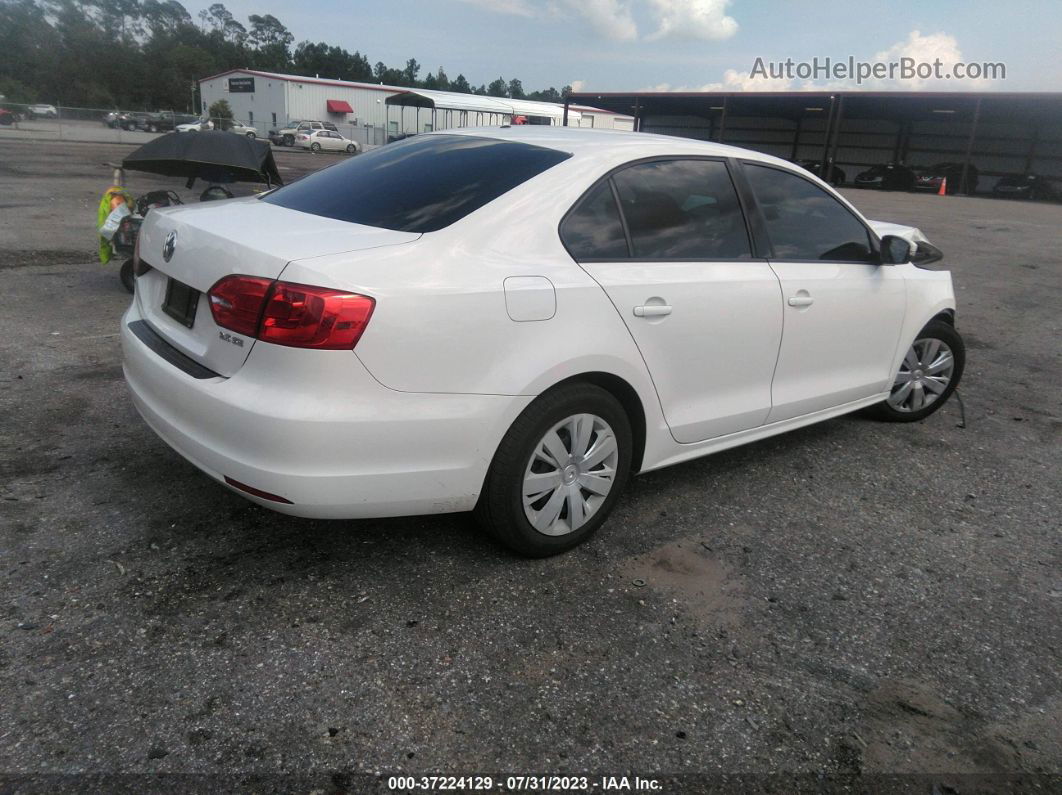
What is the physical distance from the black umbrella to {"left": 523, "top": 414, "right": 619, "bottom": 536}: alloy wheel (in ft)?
19.4

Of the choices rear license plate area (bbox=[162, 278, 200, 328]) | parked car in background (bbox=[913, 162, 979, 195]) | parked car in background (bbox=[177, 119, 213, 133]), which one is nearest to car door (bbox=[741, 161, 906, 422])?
rear license plate area (bbox=[162, 278, 200, 328])

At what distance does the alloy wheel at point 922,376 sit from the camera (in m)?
4.92

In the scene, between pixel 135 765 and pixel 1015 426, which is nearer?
pixel 135 765

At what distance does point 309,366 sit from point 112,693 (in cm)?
111

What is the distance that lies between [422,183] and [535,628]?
5.83 ft

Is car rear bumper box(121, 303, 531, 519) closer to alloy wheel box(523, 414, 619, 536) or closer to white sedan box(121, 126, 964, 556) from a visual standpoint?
white sedan box(121, 126, 964, 556)

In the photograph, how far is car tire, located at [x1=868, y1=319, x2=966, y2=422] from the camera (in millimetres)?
4922

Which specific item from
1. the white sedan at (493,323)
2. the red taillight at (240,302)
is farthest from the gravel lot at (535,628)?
the red taillight at (240,302)

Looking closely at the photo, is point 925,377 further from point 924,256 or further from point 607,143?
point 607,143

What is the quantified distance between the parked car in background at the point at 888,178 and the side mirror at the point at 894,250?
3515 cm

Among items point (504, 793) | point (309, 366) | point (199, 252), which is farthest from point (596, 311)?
point (504, 793)

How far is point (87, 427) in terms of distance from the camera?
422cm

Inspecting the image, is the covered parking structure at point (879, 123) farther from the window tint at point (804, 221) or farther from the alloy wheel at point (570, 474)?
the alloy wheel at point (570, 474)

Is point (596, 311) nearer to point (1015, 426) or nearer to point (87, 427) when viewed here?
point (87, 427)
